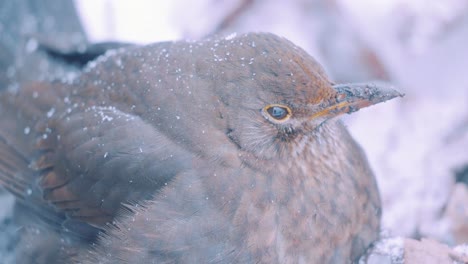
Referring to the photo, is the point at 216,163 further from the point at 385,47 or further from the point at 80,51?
the point at 385,47

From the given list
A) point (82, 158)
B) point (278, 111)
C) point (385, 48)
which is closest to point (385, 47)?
point (385, 48)

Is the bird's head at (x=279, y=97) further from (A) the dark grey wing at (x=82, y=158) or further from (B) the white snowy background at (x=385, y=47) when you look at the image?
(B) the white snowy background at (x=385, y=47)

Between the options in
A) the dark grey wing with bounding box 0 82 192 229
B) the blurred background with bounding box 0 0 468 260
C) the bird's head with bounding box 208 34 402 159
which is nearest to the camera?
the bird's head with bounding box 208 34 402 159

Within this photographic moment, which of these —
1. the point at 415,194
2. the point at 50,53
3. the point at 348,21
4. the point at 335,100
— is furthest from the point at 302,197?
the point at 348,21

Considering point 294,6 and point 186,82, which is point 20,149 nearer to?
point 186,82

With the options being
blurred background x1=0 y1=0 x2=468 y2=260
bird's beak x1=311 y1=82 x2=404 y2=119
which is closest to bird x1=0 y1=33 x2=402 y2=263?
bird's beak x1=311 y1=82 x2=404 y2=119

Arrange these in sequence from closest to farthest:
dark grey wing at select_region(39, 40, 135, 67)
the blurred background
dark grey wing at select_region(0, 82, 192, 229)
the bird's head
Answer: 1. the bird's head
2. dark grey wing at select_region(0, 82, 192, 229)
3. dark grey wing at select_region(39, 40, 135, 67)
4. the blurred background

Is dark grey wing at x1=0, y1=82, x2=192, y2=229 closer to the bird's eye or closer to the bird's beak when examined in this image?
the bird's eye
